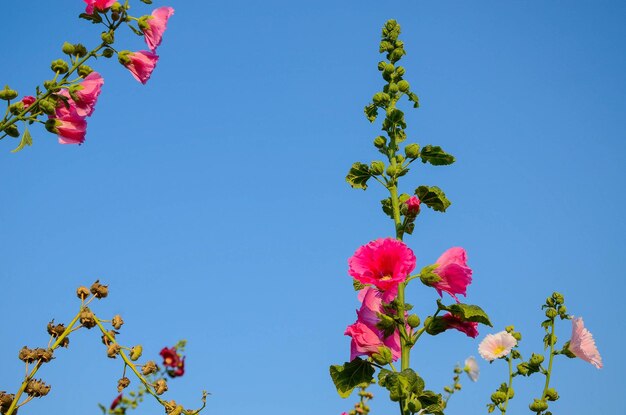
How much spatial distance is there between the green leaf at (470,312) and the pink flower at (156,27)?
1981mm

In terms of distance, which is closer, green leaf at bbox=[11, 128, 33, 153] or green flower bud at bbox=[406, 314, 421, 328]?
green leaf at bbox=[11, 128, 33, 153]

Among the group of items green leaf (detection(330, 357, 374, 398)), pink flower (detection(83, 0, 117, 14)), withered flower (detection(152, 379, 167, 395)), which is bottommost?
withered flower (detection(152, 379, 167, 395))

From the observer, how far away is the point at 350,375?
3617 millimetres

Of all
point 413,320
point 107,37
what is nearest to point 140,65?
point 107,37

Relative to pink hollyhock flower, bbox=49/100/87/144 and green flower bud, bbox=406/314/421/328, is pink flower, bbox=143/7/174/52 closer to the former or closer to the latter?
pink hollyhock flower, bbox=49/100/87/144

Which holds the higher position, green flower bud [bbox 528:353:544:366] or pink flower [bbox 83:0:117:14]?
pink flower [bbox 83:0:117:14]

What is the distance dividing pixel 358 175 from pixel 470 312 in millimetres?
1121

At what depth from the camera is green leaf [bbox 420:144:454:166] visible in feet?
12.8

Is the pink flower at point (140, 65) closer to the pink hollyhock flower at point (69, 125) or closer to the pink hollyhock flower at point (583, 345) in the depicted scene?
the pink hollyhock flower at point (69, 125)

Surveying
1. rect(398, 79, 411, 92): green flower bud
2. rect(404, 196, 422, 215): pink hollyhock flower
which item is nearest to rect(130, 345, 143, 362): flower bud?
rect(404, 196, 422, 215): pink hollyhock flower

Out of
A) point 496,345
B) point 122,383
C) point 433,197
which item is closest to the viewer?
point 122,383

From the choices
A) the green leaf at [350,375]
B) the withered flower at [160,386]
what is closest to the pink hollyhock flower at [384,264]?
the green leaf at [350,375]

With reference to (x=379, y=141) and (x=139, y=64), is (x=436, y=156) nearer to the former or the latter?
(x=379, y=141)

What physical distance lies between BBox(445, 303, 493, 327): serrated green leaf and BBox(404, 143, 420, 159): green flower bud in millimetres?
962
